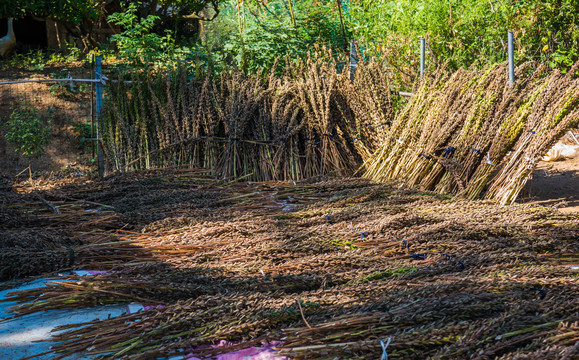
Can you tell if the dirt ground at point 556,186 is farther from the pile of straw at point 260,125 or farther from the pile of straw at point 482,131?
the pile of straw at point 260,125

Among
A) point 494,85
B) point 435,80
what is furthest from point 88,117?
point 494,85

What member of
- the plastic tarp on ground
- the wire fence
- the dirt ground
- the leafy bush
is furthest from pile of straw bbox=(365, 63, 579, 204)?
the leafy bush

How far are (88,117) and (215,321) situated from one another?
8155mm

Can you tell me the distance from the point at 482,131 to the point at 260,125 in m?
2.48

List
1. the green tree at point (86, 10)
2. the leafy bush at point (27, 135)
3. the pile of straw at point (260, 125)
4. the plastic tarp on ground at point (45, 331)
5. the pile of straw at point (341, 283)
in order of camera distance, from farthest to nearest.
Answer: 1. the green tree at point (86, 10)
2. the leafy bush at point (27, 135)
3. the pile of straw at point (260, 125)
4. the plastic tarp on ground at point (45, 331)
5. the pile of straw at point (341, 283)

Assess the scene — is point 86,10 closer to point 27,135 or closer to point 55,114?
point 55,114

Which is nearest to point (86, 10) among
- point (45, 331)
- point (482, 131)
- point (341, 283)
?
point (482, 131)

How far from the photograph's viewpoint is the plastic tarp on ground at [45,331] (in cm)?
185

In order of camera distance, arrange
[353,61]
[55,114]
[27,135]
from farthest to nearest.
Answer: [55,114] → [27,135] → [353,61]

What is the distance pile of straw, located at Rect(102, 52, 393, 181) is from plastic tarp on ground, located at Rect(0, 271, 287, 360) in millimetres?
3338

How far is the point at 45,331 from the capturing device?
210cm

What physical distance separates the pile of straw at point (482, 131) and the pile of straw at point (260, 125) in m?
0.69

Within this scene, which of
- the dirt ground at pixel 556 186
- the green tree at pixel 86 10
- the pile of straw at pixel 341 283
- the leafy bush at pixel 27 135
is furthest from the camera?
the green tree at pixel 86 10

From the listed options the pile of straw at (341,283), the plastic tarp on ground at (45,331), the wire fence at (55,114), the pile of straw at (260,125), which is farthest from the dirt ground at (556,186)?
the wire fence at (55,114)
